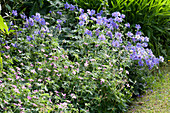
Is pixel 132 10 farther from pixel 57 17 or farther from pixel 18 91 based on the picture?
pixel 18 91

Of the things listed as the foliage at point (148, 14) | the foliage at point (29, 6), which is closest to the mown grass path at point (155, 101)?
the foliage at point (148, 14)

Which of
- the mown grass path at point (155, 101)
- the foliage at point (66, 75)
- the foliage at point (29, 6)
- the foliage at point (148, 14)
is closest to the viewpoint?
the foliage at point (66, 75)

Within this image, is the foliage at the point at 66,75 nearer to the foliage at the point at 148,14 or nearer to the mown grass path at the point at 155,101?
the mown grass path at the point at 155,101

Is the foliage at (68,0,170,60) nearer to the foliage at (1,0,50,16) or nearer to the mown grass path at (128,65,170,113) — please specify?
the foliage at (1,0,50,16)

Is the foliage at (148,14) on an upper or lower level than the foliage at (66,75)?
upper

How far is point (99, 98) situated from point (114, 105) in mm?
323

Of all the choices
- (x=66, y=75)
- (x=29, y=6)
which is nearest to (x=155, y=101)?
(x=66, y=75)

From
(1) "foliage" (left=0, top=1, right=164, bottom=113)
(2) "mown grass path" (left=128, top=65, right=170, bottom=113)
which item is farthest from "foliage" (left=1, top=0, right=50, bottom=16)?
(2) "mown grass path" (left=128, top=65, right=170, bottom=113)

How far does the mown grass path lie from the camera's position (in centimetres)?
343

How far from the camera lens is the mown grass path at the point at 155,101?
11.3 ft

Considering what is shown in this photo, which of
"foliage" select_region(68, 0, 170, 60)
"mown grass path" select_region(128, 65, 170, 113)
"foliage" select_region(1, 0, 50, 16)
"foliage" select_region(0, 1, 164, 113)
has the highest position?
"foliage" select_region(1, 0, 50, 16)

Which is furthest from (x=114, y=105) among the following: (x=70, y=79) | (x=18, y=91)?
(x=18, y=91)

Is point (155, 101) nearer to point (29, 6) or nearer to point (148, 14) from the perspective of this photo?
point (148, 14)

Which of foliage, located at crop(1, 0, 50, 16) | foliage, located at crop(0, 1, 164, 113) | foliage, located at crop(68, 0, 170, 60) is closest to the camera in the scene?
foliage, located at crop(0, 1, 164, 113)
